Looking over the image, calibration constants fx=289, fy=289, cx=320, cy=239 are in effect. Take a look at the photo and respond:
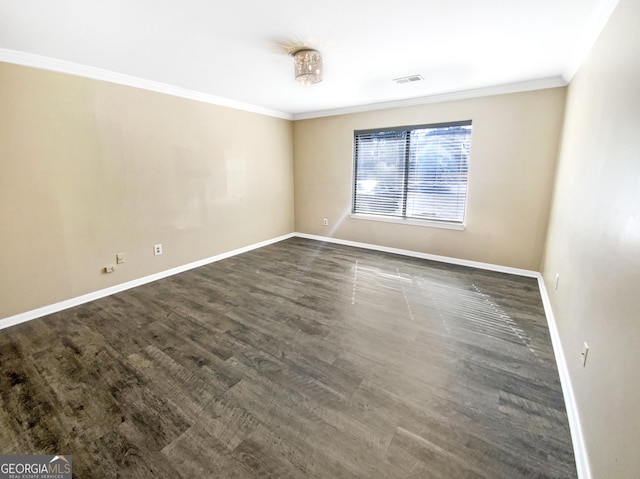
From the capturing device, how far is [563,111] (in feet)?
10.6

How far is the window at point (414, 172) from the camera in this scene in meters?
4.12

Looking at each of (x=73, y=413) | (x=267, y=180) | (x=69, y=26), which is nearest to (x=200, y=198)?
(x=267, y=180)

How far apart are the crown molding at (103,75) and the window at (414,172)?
2.27 meters

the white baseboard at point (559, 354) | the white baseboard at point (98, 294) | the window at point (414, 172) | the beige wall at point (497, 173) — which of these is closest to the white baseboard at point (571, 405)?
the white baseboard at point (559, 354)

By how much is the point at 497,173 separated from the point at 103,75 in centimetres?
466

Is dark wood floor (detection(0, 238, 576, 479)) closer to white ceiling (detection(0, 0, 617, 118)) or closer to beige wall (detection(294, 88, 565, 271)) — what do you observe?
beige wall (detection(294, 88, 565, 271))

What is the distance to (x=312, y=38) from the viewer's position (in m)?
2.27

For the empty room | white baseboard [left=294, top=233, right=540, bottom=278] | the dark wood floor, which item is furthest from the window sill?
the dark wood floor

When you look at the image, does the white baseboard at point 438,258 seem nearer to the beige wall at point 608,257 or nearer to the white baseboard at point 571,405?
the white baseboard at point 571,405

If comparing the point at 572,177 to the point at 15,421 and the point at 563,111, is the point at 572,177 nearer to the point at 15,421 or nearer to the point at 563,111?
the point at 563,111

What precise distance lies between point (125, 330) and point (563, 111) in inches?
197

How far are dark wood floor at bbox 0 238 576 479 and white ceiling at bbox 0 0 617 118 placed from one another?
235cm

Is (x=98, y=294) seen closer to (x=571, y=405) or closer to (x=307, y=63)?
(x=307, y=63)

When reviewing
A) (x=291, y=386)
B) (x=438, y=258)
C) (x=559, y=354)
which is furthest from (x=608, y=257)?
(x=438, y=258)
